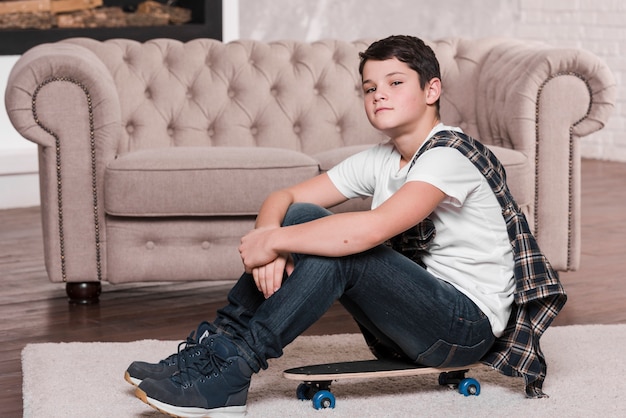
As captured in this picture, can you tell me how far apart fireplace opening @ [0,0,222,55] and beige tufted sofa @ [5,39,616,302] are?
148 cm

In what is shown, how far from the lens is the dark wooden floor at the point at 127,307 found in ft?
9.12

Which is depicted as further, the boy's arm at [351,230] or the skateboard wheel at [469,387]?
the skateboard wheel at [469,387]

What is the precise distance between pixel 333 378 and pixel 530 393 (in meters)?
0.44

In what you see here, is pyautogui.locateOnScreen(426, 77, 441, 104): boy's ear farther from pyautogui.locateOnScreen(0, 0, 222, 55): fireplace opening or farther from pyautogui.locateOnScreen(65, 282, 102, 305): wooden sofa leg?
pyautogui.locateOnScreen(0, 0, 222, 55): fireplace opening

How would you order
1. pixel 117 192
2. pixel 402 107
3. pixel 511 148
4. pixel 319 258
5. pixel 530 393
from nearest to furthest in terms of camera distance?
pixel 319 258 < pixel 402 107 < pixel 530 393 < pixel 117 192 < pixel 511 148

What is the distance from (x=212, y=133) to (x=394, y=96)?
161 cm

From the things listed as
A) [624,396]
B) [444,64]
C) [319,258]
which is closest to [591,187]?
[444,64]

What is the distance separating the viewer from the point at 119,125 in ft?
10.2

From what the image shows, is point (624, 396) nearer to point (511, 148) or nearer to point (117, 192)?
point (511, 148)

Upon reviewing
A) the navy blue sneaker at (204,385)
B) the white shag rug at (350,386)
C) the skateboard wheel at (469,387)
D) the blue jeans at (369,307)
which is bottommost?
the white shag rug at (350,386)

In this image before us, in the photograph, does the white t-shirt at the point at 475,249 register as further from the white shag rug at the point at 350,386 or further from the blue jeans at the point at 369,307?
the white shag rug at the point at 350,386

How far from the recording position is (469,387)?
2221 mm

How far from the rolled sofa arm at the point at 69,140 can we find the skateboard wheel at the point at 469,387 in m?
1.29

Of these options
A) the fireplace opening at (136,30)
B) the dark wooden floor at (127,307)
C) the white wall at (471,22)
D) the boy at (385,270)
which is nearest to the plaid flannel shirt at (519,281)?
the boy at (385,270)
